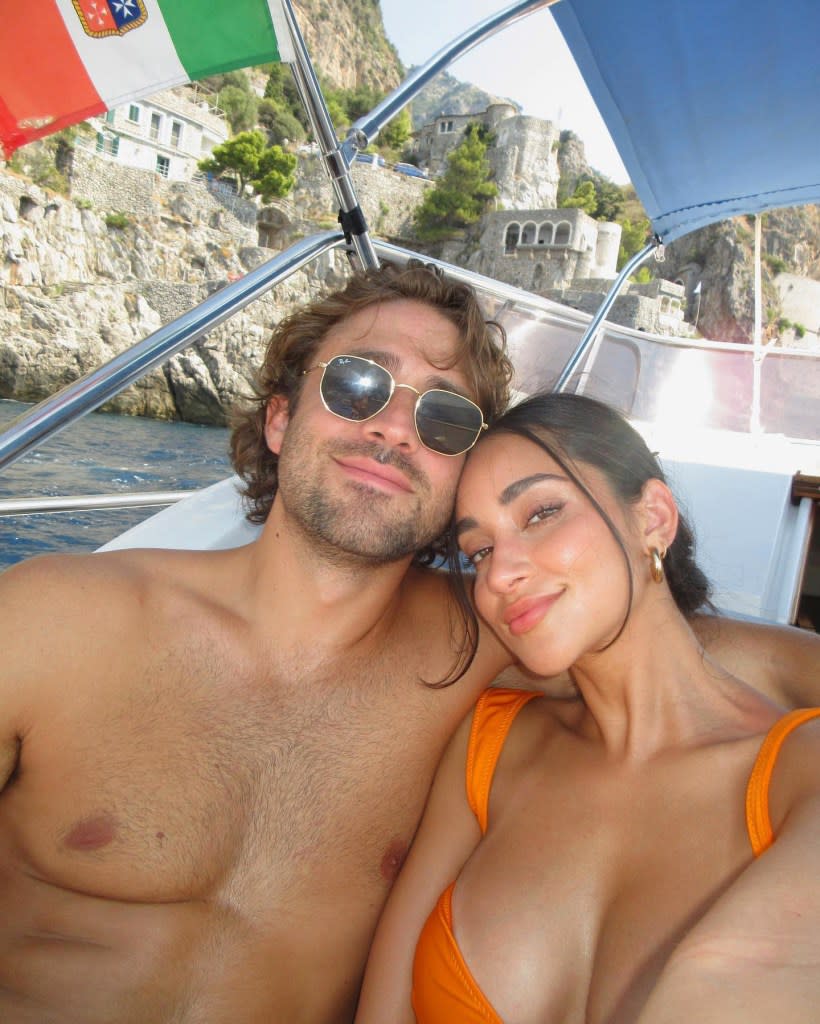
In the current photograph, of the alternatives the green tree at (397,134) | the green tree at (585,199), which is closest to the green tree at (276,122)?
the green tree at (397,134)

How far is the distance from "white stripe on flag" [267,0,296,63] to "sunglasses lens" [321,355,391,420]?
744mm

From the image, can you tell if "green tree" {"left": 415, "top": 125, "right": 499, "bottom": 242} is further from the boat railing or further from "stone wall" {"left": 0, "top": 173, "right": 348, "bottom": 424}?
the boat railing

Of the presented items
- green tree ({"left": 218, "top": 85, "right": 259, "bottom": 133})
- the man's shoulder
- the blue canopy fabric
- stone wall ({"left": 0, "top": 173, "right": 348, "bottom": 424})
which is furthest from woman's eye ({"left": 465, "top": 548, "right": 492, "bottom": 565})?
green tree ({"left": 218, "top": 85, "right": 259, "bottom": 133})

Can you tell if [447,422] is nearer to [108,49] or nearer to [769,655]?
[769,655]

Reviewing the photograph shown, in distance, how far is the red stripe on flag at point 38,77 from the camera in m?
1.53

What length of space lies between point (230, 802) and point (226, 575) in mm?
464

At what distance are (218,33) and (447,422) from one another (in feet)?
3.37

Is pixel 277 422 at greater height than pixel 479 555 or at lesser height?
greater

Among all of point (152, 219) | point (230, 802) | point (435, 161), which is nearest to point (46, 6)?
point (230, 802)

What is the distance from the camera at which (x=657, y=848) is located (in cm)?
108

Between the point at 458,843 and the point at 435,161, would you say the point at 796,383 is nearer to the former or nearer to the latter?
the point at 458,843

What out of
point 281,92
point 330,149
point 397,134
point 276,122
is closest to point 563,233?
point 397,134

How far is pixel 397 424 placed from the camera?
1.61 meters

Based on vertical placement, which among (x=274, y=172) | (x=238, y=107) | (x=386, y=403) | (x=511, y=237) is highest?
(x=238, y=107)
